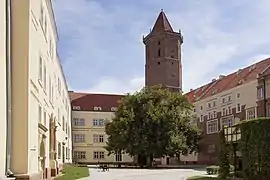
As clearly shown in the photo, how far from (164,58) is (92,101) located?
1684 centimetres

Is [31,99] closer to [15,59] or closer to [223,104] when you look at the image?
[15,59]

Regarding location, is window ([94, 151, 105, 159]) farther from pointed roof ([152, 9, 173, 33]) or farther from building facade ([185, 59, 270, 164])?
pointed roof ([152, 9, 173, 33])

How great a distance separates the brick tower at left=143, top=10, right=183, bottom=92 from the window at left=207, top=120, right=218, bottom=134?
17.8 m

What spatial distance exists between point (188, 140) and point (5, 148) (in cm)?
5332

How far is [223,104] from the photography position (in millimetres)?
70375

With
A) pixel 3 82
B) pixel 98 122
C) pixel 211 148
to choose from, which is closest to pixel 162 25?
pixel 98 122

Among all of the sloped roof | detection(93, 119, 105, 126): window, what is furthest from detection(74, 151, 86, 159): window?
the sloped roof

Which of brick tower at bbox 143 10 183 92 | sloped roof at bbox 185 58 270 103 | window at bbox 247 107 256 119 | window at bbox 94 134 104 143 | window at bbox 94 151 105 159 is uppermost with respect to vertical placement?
brick tower at bbox 143 10 183 92

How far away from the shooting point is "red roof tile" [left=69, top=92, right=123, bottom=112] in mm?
92625

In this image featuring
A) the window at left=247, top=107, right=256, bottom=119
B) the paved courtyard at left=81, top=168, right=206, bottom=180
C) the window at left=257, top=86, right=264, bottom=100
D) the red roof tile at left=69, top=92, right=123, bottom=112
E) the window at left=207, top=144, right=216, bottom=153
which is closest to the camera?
the paved courtyard at left=81, top=168, right=206, bottom=180

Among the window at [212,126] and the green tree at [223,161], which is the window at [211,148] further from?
the green tree at [223,161]

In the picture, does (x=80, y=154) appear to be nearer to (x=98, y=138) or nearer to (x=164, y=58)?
(x=98, y=138)

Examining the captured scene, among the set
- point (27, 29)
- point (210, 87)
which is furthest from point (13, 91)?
point (210, 87)

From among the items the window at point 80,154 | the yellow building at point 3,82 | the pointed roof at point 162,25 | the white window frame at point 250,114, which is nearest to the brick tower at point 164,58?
the pointed roof at point 162,25
